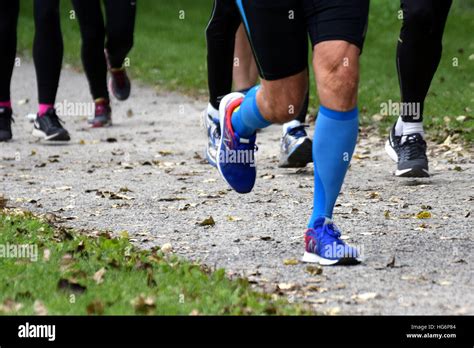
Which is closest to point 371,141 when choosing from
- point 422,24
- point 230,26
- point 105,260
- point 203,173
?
point 203,173

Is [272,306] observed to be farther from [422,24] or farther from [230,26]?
[422,24]

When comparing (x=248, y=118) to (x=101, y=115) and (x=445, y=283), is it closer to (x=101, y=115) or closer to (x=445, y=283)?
(x=445, y=283)

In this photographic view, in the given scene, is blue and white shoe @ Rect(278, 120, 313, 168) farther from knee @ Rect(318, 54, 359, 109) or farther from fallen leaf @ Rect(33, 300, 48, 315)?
fallen leaf @ Rect(33, 300, 48, 315)

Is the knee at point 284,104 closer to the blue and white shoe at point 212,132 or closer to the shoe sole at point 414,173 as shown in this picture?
the blue and white shoe at point 212,132

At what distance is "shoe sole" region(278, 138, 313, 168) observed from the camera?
7.83 meters

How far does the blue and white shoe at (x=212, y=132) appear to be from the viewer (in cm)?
632

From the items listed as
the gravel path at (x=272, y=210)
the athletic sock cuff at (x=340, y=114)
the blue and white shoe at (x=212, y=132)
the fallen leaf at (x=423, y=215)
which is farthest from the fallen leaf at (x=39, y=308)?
the fallen leaf at (x=423, y=215)

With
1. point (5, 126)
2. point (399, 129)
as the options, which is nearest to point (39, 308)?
point (399, 129)

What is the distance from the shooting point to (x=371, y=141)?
32.7ft

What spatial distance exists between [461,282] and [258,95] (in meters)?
1.37

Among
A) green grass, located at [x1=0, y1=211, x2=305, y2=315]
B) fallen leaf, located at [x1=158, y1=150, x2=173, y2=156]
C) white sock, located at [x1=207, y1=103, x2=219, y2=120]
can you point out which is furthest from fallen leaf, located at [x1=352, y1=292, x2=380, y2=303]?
fallen leaf, located at [x1=158, y1=150, x2=173, y2=156]

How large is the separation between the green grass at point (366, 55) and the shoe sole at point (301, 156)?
200 cm

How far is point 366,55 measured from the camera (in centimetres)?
1886

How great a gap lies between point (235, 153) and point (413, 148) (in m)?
1.71
